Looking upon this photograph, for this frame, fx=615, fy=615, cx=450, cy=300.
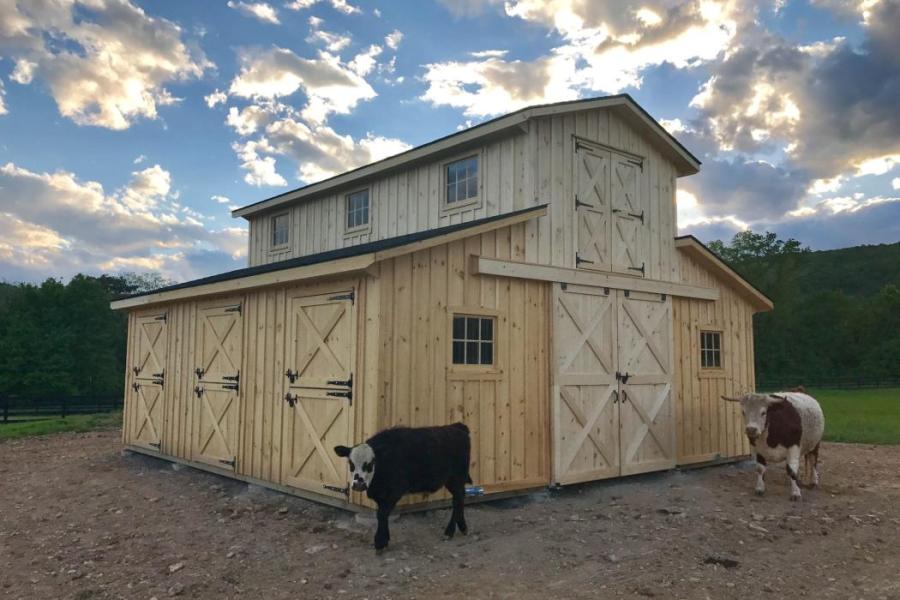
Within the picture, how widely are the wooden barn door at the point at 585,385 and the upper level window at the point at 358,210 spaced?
15.7ft

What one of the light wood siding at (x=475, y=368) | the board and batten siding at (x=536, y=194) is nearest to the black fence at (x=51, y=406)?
the board and batten siding at (x=536, y=194)

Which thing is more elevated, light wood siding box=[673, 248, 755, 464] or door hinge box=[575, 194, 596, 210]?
door hinge box=[575, 194, 596, 210]

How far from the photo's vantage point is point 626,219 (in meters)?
10.2

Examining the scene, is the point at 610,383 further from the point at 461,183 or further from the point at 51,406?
the point at 51,406

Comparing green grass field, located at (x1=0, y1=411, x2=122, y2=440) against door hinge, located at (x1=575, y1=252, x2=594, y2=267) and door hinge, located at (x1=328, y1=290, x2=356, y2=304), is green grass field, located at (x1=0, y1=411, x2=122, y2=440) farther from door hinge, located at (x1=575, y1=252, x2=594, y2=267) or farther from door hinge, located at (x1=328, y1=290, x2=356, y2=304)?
door hinge, located at (x1=575, y1=252, x2=594, y2=267)

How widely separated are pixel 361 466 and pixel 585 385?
441 cm

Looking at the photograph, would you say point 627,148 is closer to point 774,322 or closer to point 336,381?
point 336,381

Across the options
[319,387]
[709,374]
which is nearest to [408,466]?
[319,387]

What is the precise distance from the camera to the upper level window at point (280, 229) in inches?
569

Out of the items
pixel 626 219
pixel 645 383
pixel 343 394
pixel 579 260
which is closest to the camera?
pixel 343 394

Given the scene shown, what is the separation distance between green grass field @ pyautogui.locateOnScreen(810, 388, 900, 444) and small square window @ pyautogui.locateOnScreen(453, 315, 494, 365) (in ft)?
37.9

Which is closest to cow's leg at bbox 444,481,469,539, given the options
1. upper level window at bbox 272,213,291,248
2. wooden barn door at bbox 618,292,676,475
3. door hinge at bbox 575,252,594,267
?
wooden barn door at bbox 618,292,676,475

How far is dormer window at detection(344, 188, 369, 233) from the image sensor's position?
12.0 m

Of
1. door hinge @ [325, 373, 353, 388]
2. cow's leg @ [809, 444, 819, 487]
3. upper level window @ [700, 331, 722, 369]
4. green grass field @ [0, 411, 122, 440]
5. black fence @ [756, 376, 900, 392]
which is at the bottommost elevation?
black fence @ [756, 376, 900, 392]
